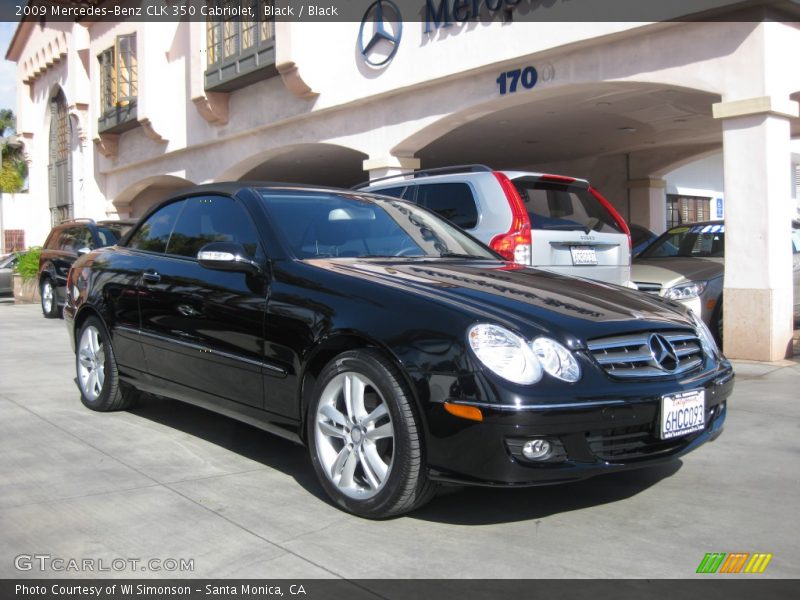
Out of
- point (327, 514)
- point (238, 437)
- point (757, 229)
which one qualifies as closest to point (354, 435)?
point (327, 514)

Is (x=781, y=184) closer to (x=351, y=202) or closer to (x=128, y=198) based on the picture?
(x=351, y=202)

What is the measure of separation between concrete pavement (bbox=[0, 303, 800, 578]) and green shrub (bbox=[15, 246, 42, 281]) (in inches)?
574

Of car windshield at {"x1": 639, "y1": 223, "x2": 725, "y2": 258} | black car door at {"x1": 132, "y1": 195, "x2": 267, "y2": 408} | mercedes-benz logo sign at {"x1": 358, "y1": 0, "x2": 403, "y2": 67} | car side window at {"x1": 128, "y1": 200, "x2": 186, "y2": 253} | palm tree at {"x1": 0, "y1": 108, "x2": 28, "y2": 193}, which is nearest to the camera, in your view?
black car door at {"x1": 132, "y1": 195, "x2": 267, "y2": 408}

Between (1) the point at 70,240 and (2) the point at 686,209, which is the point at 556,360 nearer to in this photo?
(1) the point at 70,240

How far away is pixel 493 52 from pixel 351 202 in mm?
6983

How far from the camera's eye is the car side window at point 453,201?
7316 millimetres

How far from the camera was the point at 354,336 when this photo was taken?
370 cm

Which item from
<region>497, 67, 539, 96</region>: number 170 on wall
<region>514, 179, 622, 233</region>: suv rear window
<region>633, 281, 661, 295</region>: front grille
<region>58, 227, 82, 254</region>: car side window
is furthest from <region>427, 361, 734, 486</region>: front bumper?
<region>58, 227, 82, 254</region>: car side window

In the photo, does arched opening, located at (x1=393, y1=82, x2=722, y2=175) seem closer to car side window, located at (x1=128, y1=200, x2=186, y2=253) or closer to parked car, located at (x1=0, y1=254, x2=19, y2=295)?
car side window, located at (x1=128, y1=200, x2=186, y2=253)

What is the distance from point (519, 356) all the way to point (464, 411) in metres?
0.32

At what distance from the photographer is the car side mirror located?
4.30 metres

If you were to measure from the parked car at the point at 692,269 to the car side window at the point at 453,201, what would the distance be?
2177mm
